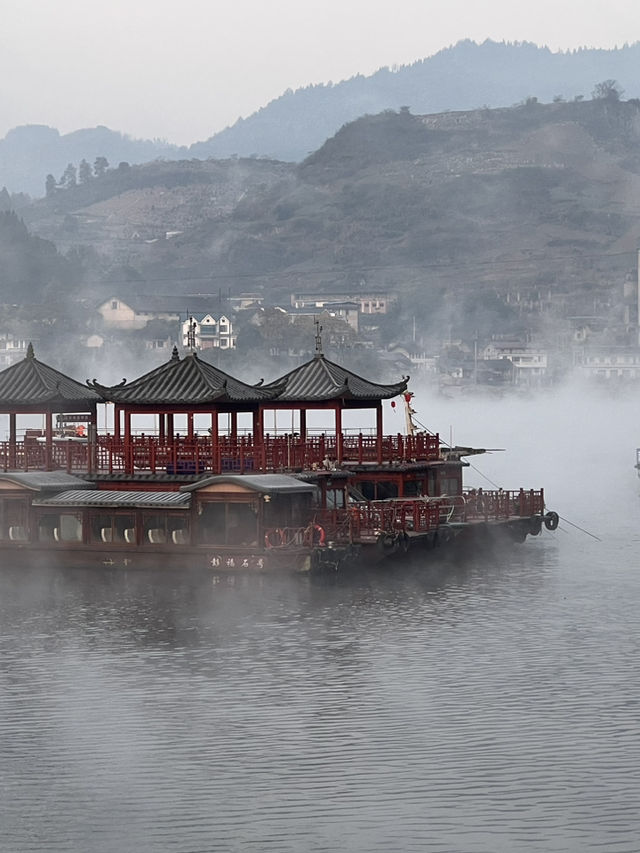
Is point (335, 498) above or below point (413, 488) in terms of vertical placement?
below

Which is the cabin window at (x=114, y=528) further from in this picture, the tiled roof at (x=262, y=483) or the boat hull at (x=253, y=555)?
the tiled roof at (x=262, y=483)

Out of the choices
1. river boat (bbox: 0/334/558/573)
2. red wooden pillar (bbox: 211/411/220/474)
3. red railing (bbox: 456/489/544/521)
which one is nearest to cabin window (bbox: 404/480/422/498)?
river boat (bbox: 0/334/558/573)

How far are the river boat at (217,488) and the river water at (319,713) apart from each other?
3.97 feet

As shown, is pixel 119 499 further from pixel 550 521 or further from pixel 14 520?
pixel 550 521

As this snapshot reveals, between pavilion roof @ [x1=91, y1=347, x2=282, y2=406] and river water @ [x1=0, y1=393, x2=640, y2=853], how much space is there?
6.69 metres

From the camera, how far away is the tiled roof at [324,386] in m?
72.4

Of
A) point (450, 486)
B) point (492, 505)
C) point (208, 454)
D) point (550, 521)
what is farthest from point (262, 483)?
point (550, 521)

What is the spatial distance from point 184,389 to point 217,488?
5938mm

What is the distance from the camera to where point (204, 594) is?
61469mm

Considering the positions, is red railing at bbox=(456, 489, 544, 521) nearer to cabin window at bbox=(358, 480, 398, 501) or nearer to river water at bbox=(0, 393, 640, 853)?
cabin window at bbox=(358, 480, 398, 501)

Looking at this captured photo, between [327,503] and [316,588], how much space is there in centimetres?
782

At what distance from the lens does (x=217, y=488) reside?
6297 centimetres

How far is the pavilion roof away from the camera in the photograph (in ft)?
219

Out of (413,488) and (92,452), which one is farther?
(413,488)
